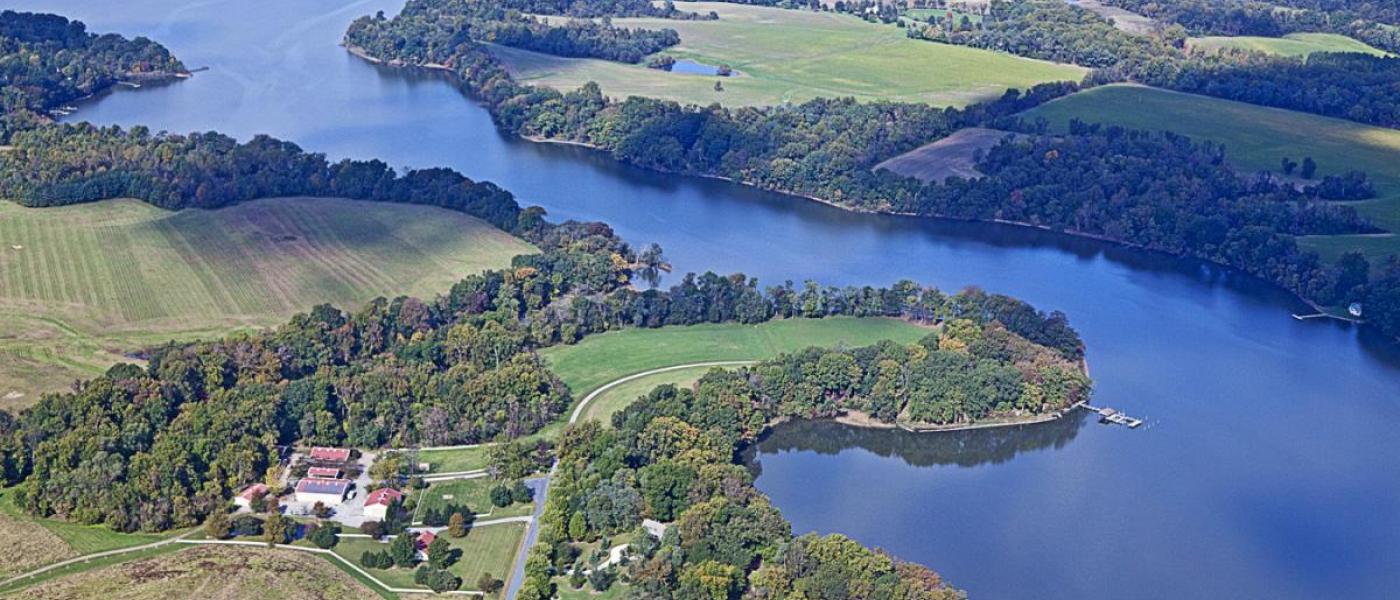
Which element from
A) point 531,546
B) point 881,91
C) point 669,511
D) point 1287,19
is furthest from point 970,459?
point 1287,19

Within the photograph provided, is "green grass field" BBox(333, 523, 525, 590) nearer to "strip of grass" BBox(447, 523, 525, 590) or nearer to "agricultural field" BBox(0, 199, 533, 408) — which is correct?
"strip of grass" BBox(447, 523, 525, 590)

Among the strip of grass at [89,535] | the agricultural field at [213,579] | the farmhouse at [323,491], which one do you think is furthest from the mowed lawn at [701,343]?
the strip of grass at [89,535]

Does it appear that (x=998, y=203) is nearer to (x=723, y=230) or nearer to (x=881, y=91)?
(x=723, y=230)

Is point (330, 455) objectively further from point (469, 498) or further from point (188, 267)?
point (188, 267)

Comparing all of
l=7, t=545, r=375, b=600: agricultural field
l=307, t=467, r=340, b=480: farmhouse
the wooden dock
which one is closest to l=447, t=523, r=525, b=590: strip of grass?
Result: l=7, t=545, r=375, b=600: agricultural field

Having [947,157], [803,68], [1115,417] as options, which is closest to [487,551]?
[1115,417]

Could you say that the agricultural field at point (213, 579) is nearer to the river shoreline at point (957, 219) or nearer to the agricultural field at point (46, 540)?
the agricultural field at point (46, 540)
